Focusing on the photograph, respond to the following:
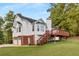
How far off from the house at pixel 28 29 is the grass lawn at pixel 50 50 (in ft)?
0.20

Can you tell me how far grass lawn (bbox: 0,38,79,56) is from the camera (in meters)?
2.56

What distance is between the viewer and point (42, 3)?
101 inches

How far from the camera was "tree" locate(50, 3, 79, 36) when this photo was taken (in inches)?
102

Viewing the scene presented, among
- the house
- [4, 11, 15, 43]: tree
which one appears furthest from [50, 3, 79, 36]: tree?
[4, 11, 15, 43]: tree

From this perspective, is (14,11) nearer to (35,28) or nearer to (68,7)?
→ (35,28)

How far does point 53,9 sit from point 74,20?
0.65 ft

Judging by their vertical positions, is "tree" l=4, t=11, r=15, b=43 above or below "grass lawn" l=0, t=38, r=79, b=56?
above

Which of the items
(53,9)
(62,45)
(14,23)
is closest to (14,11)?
(14,23)

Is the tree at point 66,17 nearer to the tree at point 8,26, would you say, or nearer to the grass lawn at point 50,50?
the grass lawn at point 50,50

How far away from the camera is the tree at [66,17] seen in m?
2.59

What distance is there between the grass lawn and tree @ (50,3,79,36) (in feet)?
0.33

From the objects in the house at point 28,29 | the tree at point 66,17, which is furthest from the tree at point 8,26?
the tree at point 66,17

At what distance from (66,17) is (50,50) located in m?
0.31

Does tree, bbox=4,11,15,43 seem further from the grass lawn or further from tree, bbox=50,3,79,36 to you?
tree, bbox=50,3,79,36
